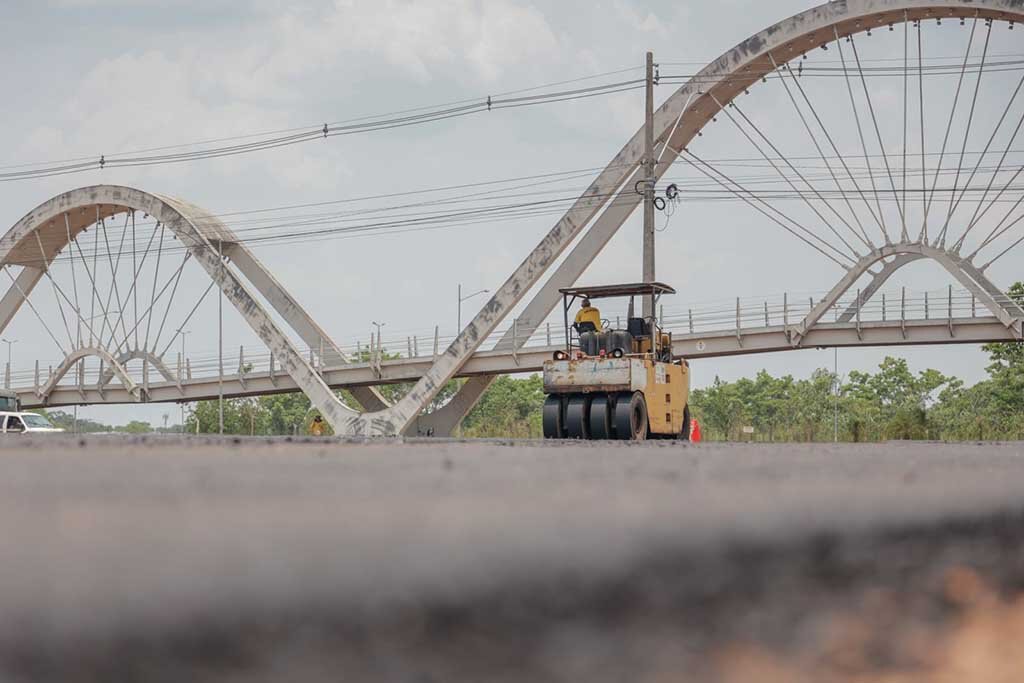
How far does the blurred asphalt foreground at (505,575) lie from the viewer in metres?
0.35

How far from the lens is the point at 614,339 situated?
1730cm

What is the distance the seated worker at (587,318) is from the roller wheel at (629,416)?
2.04 m

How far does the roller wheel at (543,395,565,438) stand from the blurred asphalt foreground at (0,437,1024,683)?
1597cm

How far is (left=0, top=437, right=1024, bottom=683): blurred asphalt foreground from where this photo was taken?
0.35m

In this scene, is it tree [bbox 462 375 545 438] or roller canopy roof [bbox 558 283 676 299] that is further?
tree [bbox 462 375 545 438]

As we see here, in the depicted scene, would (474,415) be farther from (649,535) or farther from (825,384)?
(649,535)

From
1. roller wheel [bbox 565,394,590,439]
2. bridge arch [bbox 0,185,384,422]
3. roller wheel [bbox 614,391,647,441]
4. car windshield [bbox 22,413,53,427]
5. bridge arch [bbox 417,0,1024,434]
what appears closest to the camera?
roller wheel [bbox 614,391,647,441]

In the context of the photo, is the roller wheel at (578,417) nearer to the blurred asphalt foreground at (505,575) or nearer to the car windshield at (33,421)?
the blurred asphalt foreground at (505,575)

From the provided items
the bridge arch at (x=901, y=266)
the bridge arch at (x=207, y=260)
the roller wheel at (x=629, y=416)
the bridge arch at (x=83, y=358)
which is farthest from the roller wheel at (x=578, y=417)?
the bridge arch at (x=83, y=358)

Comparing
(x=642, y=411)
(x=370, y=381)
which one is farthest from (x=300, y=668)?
(x=370, y=381)

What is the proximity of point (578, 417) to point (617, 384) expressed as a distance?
36.3 inches

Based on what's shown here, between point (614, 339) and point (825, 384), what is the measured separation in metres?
110

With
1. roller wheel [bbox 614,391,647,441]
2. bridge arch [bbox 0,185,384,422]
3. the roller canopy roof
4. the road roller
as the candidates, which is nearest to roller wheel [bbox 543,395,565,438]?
the road roller

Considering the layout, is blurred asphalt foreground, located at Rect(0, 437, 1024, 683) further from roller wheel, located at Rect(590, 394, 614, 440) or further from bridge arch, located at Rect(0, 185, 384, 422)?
bridge arch, located at Rect(0, 185, 384, 422)
